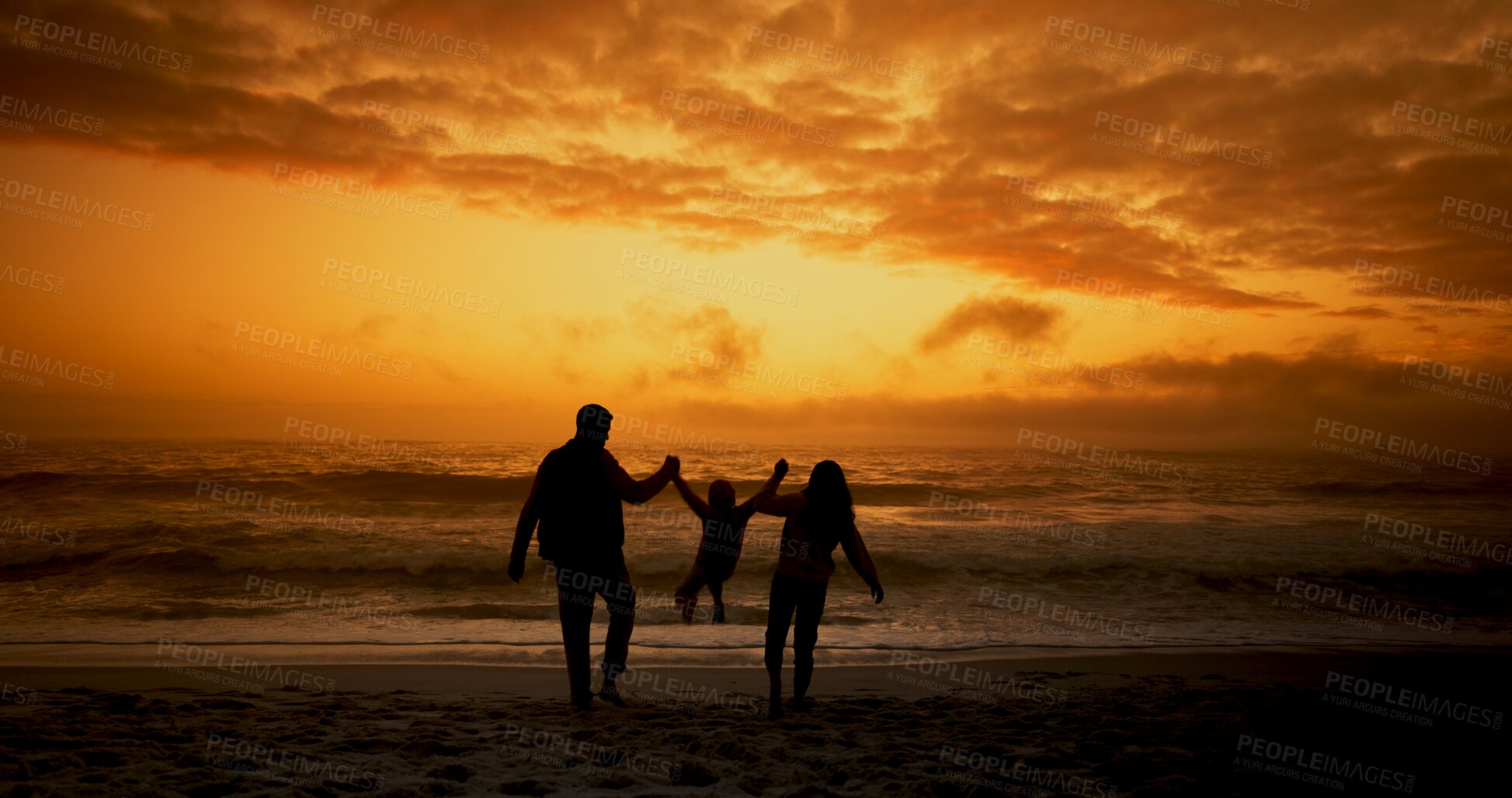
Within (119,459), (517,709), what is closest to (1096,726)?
(517,709)

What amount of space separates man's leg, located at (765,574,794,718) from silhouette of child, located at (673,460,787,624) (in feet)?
2.36

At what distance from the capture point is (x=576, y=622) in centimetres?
595

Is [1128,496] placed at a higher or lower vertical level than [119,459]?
higher

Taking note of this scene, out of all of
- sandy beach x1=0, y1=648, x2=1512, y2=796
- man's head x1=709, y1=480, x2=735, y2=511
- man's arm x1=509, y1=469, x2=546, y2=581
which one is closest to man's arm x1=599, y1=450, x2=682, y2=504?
man's arm x1=509, y1=469, x2=546, y2=581

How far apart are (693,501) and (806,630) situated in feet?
4.73

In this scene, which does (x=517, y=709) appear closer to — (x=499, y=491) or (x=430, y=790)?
(x=430, y=790)

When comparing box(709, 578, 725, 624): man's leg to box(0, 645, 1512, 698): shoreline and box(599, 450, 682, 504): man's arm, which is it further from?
box(599, 450, 682, 504): man's arm

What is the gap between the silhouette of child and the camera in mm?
6594

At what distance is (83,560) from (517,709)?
52.1 feet

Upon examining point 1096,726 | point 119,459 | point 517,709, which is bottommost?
point 119,459

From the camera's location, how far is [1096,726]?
575cm

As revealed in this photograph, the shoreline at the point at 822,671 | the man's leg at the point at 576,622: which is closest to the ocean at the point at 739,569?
the shoreline at the point at 822,671

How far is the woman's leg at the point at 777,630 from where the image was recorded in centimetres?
597

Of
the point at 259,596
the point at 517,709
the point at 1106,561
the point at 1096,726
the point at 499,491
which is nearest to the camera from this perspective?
the point at 1096,726
